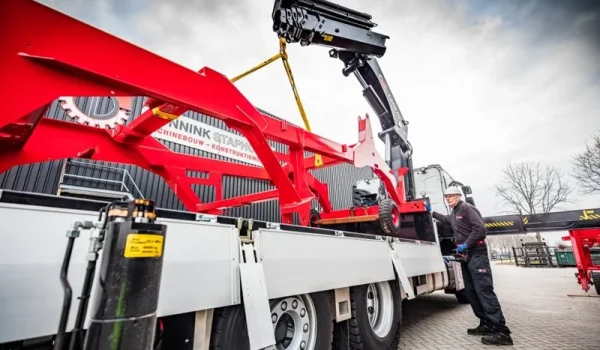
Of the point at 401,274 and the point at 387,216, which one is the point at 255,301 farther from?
the point at 387,216

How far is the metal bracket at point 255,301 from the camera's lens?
5.08 feet

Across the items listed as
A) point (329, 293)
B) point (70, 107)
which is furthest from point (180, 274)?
point (70, 107)

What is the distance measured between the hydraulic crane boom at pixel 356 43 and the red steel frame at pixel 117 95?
1404 mm

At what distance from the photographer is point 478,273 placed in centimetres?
395

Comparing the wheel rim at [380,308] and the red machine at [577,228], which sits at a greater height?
the red machine at [577,228]

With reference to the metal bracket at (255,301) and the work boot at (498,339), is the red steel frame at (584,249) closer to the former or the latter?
the work boot at (498,339)

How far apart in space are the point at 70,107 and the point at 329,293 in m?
3.79

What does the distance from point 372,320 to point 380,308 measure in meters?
0.22

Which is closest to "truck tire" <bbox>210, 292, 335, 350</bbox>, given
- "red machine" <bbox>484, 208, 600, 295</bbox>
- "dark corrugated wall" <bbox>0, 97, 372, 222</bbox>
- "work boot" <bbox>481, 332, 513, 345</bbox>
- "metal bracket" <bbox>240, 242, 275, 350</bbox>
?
"metal bracket" <bbox>240, 242, 275, 350</bbox>

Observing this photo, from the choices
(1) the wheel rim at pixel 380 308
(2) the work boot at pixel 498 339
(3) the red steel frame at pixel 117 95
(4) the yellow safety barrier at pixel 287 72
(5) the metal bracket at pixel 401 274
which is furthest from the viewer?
(4) the yellow safety barrier at pixel 287 72

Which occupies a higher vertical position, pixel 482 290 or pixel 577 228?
pixel 577 228

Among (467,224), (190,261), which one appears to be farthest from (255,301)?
(467,224)

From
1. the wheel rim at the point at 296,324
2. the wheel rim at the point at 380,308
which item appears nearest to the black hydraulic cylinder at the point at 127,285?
the wheel rim at the point at 296,324

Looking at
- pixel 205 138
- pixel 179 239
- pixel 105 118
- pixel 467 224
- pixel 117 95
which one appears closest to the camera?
pixel 179 239
